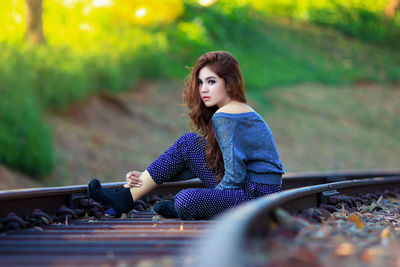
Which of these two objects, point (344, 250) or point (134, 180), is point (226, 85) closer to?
point (134, 180)

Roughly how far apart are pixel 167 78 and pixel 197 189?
13.8m

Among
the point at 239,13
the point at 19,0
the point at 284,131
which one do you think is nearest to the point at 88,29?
the point at 19,0

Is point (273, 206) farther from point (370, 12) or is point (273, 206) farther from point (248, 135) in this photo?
point (370, 12)

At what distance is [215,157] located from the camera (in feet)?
13.0

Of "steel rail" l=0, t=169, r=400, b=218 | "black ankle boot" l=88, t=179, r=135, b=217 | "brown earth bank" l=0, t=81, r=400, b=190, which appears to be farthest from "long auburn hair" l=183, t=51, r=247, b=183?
"brown earth bank" l=0, t=81, r=400, b=190

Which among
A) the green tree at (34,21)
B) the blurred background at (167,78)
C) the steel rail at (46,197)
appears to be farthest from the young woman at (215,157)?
the green tree at (34,21)

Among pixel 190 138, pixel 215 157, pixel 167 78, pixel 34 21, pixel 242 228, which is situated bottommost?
pixel 242 228

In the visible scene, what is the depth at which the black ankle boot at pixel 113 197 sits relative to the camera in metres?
3.95

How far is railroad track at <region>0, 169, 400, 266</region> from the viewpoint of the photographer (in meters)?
2.14

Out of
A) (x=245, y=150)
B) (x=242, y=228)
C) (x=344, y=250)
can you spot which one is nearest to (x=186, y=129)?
(x=245, y=150)

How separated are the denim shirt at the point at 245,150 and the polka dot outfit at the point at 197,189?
0.06 m

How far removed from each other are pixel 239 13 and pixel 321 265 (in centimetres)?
A: 2173

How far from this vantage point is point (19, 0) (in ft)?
51.8

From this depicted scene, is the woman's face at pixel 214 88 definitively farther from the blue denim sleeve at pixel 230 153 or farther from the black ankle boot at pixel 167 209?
the black ankle boot at pixel 167 209
